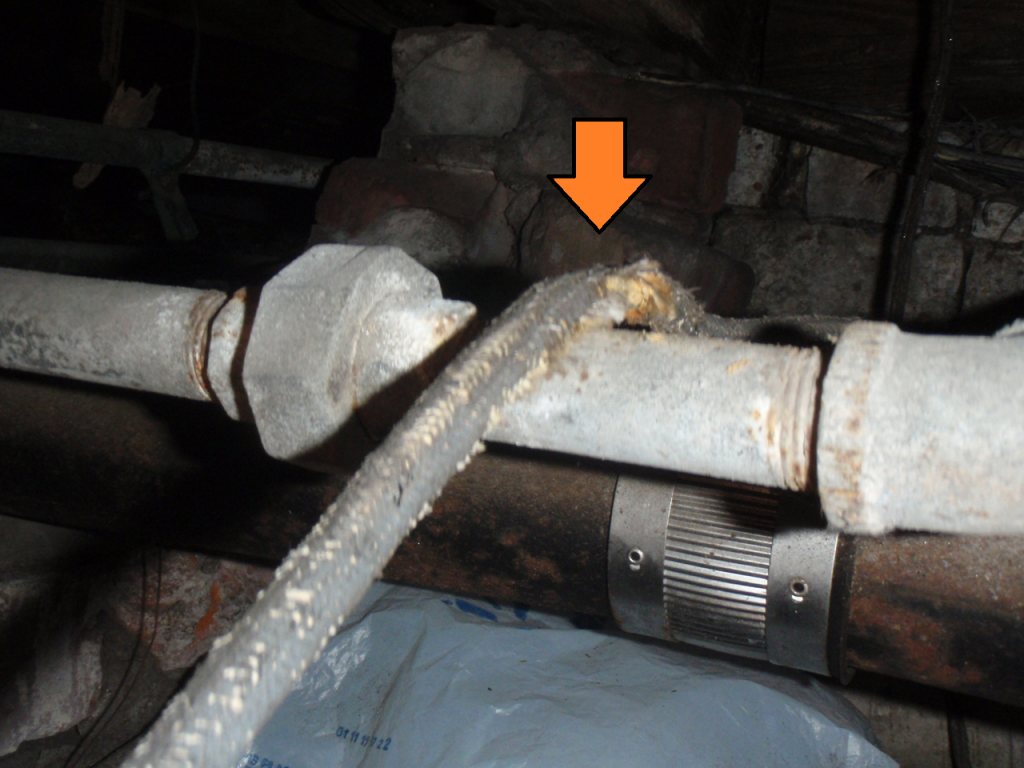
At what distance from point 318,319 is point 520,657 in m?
0.93

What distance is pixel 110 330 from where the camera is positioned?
50 cm

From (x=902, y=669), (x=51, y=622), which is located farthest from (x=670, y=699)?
(x=51, y=622)

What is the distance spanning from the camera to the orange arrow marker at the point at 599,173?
1201 mm

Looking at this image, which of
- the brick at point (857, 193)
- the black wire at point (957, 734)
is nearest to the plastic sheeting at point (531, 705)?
the black wire at point (957, 734)

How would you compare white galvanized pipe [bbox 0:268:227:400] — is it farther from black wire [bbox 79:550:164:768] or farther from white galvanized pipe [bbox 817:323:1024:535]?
black wire [bbox 79:550:164:768]

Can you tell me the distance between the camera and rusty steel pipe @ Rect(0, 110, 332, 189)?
1.23 meters

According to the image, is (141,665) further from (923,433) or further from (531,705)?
(923,433)

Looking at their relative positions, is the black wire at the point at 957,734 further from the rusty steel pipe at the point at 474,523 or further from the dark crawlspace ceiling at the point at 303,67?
the dark crawlspace ceiling at the point at 303,67

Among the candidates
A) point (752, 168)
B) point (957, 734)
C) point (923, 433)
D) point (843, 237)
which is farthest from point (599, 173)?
point (957, 734)

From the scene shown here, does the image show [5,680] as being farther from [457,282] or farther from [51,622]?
[457,282]

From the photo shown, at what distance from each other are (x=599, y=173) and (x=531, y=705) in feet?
2.93

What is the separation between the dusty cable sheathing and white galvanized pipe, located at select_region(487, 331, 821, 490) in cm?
2

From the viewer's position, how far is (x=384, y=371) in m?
0.44

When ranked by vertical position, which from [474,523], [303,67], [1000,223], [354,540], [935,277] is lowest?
[474,523]
